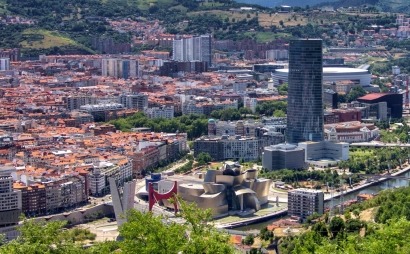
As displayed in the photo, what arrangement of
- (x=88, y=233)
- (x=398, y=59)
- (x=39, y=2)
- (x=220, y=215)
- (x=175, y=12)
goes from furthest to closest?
1. (x=175, y=12)
2. (x=39, y=2)
3. (x=398, y=59)
4. (x=220, y=215)
5. (x=88, y=233)

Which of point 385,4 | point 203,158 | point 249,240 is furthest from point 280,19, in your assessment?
point 249,240

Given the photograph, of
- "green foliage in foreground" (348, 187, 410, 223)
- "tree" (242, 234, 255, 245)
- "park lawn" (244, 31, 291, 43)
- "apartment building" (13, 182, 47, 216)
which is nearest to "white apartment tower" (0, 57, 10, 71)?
"park lawn" (244, 31, 291, 43)

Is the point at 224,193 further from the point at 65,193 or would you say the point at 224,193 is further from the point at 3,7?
the point at 3,7

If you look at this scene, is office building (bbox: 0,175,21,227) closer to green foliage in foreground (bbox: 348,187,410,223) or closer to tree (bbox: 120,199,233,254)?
green foliage in foreground (bbox: 348,187,410,223)

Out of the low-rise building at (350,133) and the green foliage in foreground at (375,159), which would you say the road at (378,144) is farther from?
the low-rise building at (350,133)

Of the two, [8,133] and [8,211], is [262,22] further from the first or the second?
[8,211]

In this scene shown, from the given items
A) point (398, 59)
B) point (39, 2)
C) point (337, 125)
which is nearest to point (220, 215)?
Result: point (337, 125)

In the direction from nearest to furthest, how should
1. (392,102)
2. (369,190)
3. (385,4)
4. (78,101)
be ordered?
(369,190)
(392,102)
(78,101)
(385,4)
